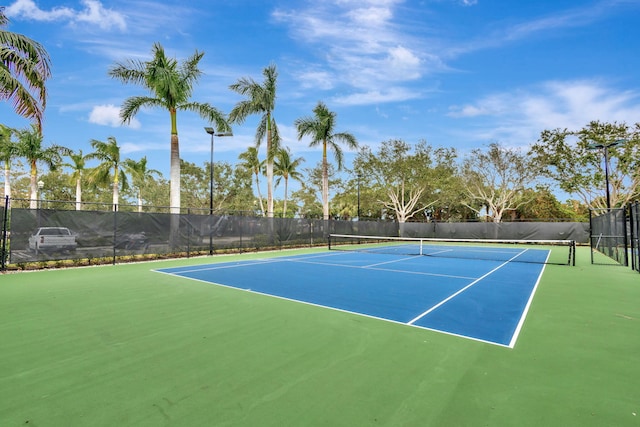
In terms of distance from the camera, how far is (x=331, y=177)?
4150cm

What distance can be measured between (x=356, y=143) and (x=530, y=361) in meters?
23.1

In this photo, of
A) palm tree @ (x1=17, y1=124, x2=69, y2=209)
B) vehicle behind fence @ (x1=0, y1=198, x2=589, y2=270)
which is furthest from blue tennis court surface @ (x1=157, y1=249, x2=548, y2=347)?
palm tree @ (x1=17, y1=124, x2=69, y2=209)

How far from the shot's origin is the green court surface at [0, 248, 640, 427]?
8.41 ft

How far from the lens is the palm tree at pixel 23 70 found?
8.83 metres

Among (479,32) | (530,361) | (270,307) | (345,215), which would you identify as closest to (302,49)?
(479,32)

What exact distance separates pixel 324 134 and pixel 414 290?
746 inches

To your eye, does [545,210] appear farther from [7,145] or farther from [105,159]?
[7,145]

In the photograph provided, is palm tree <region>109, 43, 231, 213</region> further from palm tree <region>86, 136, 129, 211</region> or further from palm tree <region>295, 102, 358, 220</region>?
palm tree <region>86, 136, 129, 211</region>

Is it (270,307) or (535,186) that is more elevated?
(535,186)

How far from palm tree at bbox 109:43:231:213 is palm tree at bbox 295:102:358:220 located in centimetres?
859

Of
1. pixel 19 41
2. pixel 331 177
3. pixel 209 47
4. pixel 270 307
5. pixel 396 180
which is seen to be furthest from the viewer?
pixel 331 177

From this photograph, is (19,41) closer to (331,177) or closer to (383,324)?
(383,324)

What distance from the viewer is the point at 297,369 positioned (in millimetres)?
3359

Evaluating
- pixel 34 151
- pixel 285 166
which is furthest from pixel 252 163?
pixel 34 151
